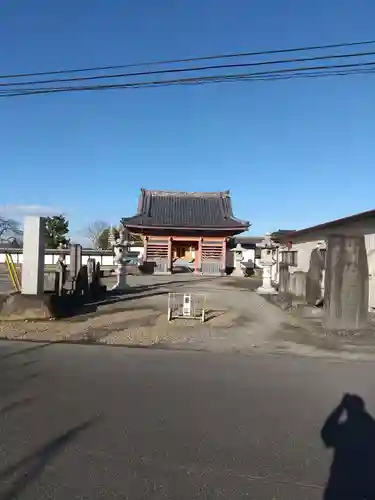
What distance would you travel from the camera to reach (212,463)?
3.57 metres

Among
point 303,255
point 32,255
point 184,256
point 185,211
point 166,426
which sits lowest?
point 166,426

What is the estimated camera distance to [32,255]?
39.7 ft

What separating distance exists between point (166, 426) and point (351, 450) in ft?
5.68

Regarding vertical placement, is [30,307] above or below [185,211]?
below

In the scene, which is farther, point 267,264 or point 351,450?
point 267,264

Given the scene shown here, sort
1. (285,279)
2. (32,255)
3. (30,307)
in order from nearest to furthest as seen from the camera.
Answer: (30,307)
(32,255)
(285,279)

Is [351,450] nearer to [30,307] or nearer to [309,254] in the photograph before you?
[30,307]

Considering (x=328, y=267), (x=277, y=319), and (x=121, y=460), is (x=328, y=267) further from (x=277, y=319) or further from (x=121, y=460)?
(x=121, y=460)

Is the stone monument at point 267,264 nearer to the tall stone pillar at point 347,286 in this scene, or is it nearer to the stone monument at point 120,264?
the stone monument at point 120,264

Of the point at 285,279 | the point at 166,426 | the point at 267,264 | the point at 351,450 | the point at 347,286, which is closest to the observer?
the point at 351,450

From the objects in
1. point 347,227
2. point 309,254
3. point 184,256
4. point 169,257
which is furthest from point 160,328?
point 184,256

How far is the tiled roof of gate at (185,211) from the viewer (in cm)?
3728

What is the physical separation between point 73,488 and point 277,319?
10.0 meters

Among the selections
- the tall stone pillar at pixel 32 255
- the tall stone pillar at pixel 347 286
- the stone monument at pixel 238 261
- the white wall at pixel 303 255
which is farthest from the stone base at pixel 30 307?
the stone monument at pixel 238 261
